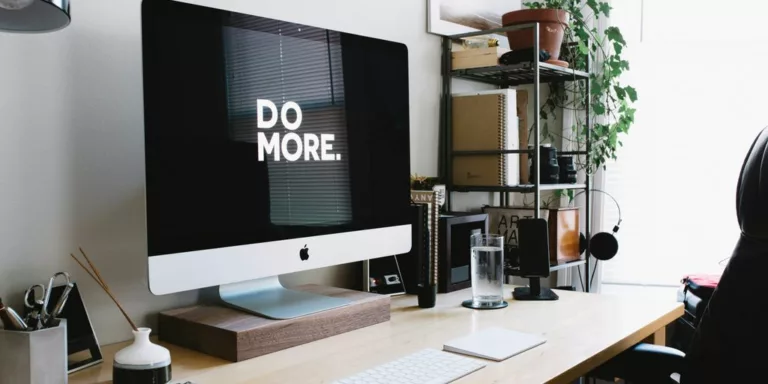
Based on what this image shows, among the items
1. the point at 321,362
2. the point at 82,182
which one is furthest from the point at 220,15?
the point at 321,362

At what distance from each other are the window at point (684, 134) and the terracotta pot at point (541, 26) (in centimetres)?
66

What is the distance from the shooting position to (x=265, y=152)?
1332 mm

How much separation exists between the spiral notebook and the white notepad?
89 centimetres

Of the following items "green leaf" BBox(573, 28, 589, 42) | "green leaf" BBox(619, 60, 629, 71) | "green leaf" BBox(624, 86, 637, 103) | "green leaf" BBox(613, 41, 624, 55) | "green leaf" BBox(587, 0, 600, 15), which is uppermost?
"green leaf" BBox(587, 0, 600, 15)

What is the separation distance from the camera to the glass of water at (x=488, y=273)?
1.70 meters

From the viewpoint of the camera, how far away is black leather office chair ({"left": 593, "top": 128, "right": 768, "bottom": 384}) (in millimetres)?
1089

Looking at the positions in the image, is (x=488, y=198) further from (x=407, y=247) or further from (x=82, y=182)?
(x=82, y=182)

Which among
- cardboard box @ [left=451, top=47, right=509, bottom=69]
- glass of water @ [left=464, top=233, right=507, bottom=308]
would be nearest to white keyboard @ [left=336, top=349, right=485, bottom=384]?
glass of water @ [left=464, top=233, right=507, bottom=308]

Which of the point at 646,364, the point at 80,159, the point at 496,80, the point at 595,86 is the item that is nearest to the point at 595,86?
the point at 595,86

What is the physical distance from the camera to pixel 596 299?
1.80m

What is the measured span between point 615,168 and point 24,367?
2429mm

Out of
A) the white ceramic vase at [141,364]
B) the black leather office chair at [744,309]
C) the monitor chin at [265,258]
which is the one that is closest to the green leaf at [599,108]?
the monitor chin at [265,258]

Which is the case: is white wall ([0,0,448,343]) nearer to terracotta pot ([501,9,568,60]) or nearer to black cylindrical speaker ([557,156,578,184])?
terracotta pot ([501,9,568,60])

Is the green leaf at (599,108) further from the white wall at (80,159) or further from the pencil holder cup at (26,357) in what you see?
the pencil holder cup at (26,357)
